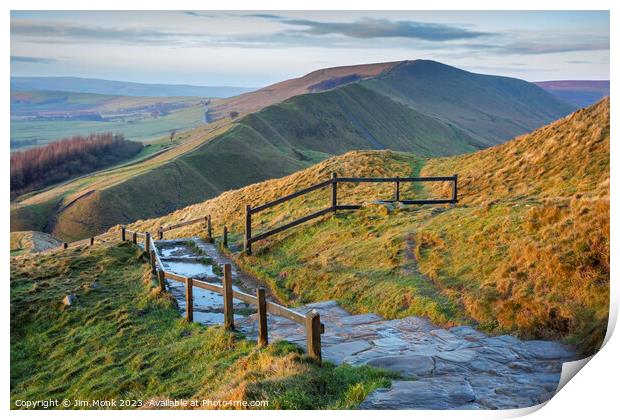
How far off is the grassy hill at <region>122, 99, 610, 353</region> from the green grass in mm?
3795

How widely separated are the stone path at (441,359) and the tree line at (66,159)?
100278 millimetres

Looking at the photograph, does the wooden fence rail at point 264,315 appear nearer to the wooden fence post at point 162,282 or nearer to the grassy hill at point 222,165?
the wooden fence post at point 162,282

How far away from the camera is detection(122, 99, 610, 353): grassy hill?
37.3 feet

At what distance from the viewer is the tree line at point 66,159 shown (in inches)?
4291

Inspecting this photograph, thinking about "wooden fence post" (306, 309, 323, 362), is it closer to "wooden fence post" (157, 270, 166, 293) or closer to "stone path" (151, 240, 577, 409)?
"stone path" (151, 240, 577, 409)

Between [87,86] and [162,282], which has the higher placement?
[87,86]

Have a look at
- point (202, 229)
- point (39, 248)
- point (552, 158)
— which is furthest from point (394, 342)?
point (39, 248)

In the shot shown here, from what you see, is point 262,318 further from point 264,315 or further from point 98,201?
point 98,201

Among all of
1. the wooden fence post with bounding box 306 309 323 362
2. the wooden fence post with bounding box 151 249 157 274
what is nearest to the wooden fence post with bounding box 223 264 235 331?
the wooden fence post with bounding box 306 309 323 362

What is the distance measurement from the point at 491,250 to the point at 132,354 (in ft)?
29.1

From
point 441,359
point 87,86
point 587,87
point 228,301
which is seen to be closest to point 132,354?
point 228,301

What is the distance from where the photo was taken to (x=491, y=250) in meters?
14.1

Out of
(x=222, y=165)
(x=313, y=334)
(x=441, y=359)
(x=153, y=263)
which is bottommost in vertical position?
Result: (x=222, y=165)

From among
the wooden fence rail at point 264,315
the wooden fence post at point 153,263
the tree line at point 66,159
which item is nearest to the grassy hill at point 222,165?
the tree line at point 66,159
